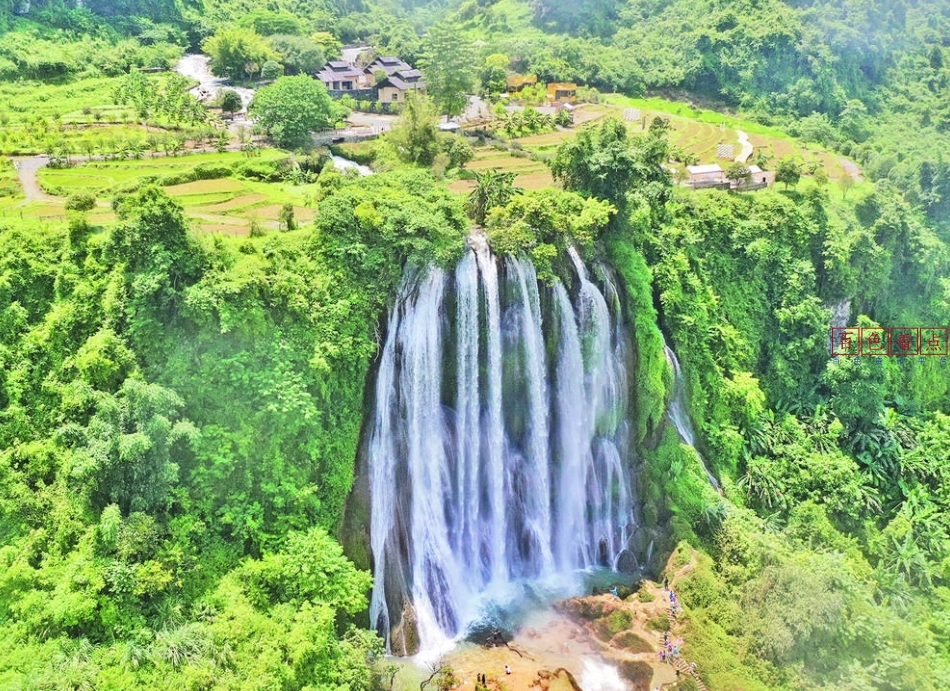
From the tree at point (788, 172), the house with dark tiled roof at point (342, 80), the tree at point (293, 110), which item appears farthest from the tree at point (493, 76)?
the tree at point (788, 172)

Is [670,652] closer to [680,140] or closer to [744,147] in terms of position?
[680,140]

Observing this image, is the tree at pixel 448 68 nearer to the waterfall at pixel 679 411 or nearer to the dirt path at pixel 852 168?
the dirt path at pixel 852 168

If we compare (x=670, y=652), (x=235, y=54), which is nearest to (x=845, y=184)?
(x=670, y=652)

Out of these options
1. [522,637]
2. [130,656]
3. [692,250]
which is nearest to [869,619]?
[522,637]

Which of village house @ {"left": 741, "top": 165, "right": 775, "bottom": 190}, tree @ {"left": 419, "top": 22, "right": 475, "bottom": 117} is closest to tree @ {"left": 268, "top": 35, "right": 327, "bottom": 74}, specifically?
tree @ {"left": 419, "top": 22, "right": 475, "bottom": 117}

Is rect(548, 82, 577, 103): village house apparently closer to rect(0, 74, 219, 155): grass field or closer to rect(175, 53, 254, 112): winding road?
rect(175, 53, 254, 112): winding road

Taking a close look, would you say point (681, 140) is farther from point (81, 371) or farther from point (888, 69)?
point (81, 371)
